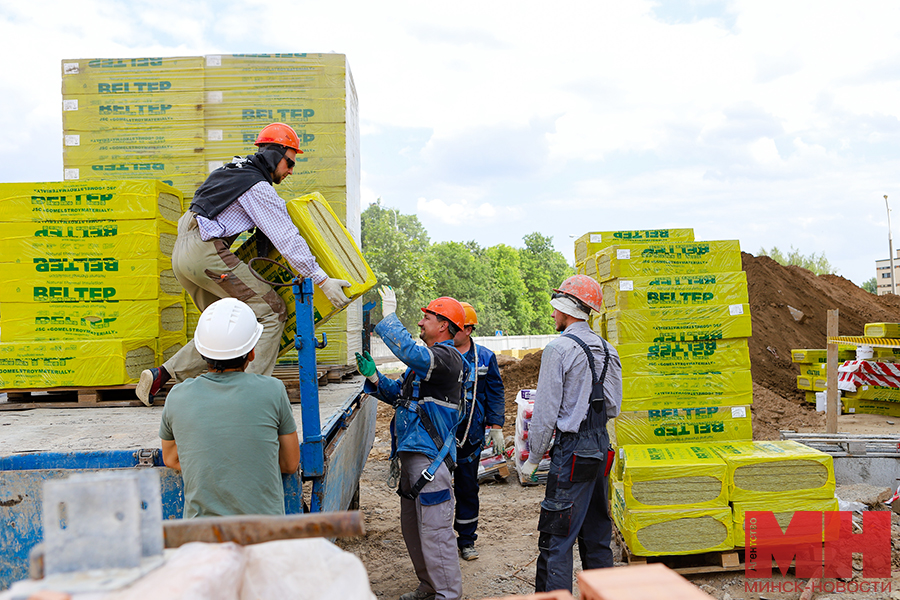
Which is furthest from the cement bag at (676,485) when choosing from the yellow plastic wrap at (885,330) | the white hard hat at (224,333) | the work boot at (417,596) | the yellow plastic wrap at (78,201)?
the yellow plastic wrap at (885,330)

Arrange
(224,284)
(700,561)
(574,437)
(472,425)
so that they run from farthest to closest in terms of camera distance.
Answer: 1. (472,425)
2. (700,561)
3. (574,437)
4. (224,284)

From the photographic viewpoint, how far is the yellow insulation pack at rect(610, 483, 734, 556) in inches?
166

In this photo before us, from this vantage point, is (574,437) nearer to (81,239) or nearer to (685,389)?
(685,389)

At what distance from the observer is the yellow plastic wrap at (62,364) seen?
4082 mm

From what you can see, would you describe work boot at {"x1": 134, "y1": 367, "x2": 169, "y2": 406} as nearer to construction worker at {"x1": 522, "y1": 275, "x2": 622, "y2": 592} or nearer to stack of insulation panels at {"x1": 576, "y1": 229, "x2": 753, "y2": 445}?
construction worker at {"x1": 522, "y1": 275, "x2": 622, "y2": 592}

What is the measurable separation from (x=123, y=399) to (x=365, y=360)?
6.55 ft

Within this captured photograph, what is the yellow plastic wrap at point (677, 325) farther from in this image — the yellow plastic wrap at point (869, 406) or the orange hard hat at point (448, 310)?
the yellow plastic wrap at point (869, 406)

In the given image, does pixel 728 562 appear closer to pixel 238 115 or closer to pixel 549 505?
pixel 549 505

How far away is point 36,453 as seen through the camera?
8.16 ft

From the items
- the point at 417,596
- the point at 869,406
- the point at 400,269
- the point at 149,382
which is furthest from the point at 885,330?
the point at 400,269

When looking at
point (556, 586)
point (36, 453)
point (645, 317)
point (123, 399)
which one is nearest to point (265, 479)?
point (36, 453)

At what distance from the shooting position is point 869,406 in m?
10.7

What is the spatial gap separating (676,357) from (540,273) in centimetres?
5054

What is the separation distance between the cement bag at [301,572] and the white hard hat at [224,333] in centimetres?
118
